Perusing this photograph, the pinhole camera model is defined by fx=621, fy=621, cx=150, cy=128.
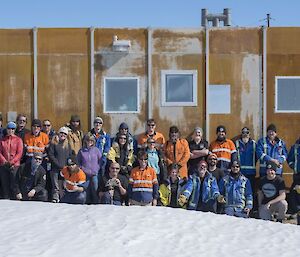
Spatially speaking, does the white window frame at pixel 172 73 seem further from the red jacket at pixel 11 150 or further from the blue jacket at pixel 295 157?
the red jacket at pixel 11 150

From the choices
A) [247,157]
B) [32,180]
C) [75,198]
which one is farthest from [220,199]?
[32,180]

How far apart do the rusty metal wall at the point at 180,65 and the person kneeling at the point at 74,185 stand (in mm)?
2081

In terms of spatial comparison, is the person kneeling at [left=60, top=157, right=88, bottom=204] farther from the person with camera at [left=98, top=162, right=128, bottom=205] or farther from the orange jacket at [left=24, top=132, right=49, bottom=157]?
the orange jacket at [left=24, top=132, right=49, bottom=157]

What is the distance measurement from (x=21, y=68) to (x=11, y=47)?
41 cm

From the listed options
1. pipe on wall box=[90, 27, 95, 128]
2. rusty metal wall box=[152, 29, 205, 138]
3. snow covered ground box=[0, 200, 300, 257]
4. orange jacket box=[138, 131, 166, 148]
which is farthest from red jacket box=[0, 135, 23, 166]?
snow covered ground box=[0, 200, 300, 257]

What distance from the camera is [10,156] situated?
9766 millimetres

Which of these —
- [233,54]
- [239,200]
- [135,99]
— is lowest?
[239,200]

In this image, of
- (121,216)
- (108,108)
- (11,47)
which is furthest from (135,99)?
(121,216)

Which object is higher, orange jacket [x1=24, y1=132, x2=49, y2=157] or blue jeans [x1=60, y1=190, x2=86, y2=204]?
orange jacket [x1=24, y1=132, x2=49, y2=157]

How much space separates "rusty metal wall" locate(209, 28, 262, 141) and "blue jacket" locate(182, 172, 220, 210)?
1.74 metres

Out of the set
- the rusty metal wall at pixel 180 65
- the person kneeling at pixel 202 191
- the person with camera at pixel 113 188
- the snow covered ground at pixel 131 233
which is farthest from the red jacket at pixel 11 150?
the snow covered ground at pixel 131 233

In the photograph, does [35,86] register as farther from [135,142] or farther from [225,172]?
[225,172]

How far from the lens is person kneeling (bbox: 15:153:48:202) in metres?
9.66

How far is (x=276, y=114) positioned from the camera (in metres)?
11.0
